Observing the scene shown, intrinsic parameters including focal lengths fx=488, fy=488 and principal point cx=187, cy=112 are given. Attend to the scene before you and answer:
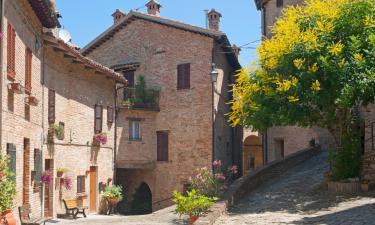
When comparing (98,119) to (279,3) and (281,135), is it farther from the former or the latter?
(279,3)

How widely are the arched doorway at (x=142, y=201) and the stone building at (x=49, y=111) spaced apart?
11.5 ft

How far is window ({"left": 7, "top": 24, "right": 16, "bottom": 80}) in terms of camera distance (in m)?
11.5

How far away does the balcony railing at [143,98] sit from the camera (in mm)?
25169

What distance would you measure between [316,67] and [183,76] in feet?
39.9

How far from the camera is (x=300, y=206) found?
14180mm

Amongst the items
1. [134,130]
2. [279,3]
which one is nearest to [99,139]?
[134,130]

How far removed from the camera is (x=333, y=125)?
52.3 ft

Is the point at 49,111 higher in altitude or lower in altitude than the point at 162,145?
higher

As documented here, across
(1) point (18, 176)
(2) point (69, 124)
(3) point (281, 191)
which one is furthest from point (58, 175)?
(3) point (281, 191)

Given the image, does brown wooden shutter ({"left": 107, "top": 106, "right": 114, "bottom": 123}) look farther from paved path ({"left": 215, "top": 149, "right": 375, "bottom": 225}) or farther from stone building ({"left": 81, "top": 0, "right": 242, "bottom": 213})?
paved path ({"left": 215, "top": 149, "right": 375, "bottom": 225})

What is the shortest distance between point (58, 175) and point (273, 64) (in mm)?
8750

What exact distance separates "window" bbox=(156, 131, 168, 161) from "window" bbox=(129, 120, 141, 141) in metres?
1.08

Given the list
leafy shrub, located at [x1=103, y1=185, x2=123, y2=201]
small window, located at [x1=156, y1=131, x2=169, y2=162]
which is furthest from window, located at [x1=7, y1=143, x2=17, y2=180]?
small window, located at [x1=156, y1=131, x2=169, y2=162]

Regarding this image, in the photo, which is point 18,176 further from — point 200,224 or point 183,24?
point 183,24
